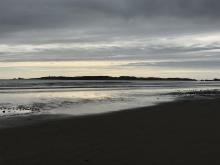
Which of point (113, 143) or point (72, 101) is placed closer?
point (113, 143)

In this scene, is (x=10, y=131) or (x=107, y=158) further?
(x=10, y=131)

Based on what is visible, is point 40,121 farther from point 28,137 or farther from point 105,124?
point 28,137

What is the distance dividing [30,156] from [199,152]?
11.7 ft

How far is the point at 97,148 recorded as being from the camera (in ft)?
30.5

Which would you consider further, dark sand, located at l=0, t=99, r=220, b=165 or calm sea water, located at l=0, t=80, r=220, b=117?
calm sea water, located at l=0, t=80, r=220, b=117

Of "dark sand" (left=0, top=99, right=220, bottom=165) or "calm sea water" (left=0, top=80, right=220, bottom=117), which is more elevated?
"calm sea water" (left=0, top=80, right=220, bottom=117)

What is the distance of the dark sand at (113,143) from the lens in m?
8.18

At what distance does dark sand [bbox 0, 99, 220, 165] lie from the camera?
8.18 m

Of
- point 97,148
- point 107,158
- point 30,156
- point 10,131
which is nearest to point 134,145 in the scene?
point 97,148

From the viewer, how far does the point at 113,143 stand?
9930 millimetres

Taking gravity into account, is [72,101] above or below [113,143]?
above

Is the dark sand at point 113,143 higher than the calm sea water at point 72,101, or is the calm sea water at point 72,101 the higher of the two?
the calm sea water at point 72,101

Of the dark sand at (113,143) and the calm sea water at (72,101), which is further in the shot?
the calm sea water at (72,101)

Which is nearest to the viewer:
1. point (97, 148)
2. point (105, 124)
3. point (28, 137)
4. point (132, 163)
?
point (132, 163)
